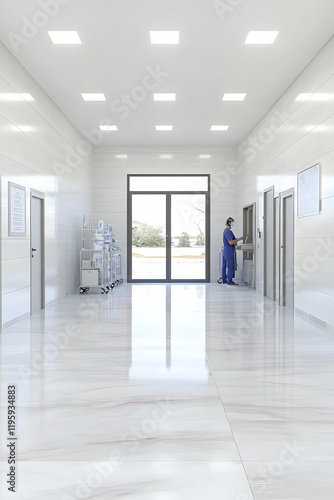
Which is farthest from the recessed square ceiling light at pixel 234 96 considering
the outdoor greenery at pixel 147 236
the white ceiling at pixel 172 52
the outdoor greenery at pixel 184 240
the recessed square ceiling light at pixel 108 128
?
the outdoor greenery at pixel 147 236

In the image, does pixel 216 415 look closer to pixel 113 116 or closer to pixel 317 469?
pixel 317 469

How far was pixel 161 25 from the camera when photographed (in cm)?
649

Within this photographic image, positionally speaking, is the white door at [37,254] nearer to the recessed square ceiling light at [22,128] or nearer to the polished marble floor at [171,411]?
the recessed square ceiling light at [22,128]

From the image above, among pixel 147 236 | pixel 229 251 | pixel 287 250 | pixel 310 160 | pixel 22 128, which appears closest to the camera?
pixel 310 160

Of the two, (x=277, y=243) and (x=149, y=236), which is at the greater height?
(x=149, y=236)

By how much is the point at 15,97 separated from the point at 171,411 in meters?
5.77

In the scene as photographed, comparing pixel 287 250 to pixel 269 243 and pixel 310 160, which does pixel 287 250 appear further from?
pixel 310 160

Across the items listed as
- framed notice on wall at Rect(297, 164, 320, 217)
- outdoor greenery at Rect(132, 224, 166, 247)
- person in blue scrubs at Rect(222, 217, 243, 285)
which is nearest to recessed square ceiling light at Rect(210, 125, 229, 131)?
person in blue scrubs at Rect(222, 217, 243, 285)

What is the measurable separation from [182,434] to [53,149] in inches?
310

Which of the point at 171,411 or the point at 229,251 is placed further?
the point at 229,251

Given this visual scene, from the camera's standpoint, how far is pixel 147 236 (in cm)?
1519

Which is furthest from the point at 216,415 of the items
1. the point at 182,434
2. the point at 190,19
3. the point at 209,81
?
the point at 209,81

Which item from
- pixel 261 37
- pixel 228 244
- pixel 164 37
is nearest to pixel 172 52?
pixel 164 37

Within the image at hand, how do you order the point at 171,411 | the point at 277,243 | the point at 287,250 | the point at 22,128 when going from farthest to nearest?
the point at 277,243 < the point at 287,250 < the point at 22,128 < the point at 171,411
